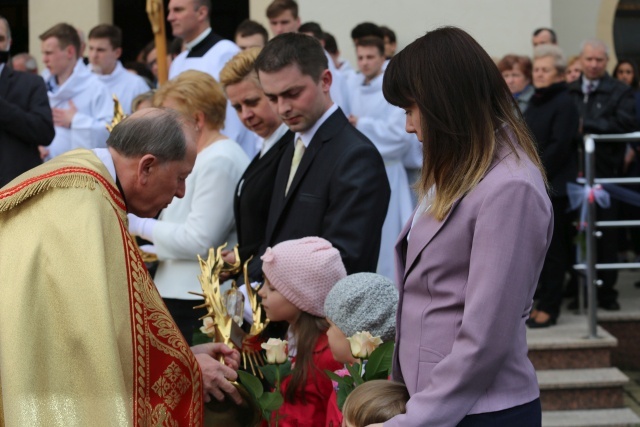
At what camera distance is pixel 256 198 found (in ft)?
16.3

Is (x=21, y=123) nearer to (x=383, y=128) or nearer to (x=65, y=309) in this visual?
(x=383, y=128)

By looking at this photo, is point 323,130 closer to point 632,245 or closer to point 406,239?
point 406,239

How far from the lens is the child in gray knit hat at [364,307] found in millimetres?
3859

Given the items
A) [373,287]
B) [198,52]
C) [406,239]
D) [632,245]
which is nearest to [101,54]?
[198,52]

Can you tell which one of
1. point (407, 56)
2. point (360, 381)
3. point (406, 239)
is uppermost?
point (407, 56)

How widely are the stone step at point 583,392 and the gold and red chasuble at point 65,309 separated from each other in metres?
4.42

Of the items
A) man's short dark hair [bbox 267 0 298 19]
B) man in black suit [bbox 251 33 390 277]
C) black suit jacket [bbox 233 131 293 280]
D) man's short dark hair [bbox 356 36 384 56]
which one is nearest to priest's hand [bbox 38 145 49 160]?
man's short dark hair [bbox 267 0 298 19]

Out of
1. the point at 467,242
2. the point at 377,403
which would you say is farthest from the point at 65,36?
the point at 467,242

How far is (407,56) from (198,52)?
492 centimetres

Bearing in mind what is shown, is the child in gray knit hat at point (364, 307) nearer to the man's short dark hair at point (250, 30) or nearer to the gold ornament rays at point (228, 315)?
the gold ornament rays at point (228, 315)

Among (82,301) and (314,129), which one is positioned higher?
(314,129)

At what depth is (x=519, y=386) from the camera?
111 inches

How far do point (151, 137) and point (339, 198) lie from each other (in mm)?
1158

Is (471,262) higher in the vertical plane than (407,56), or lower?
lower
